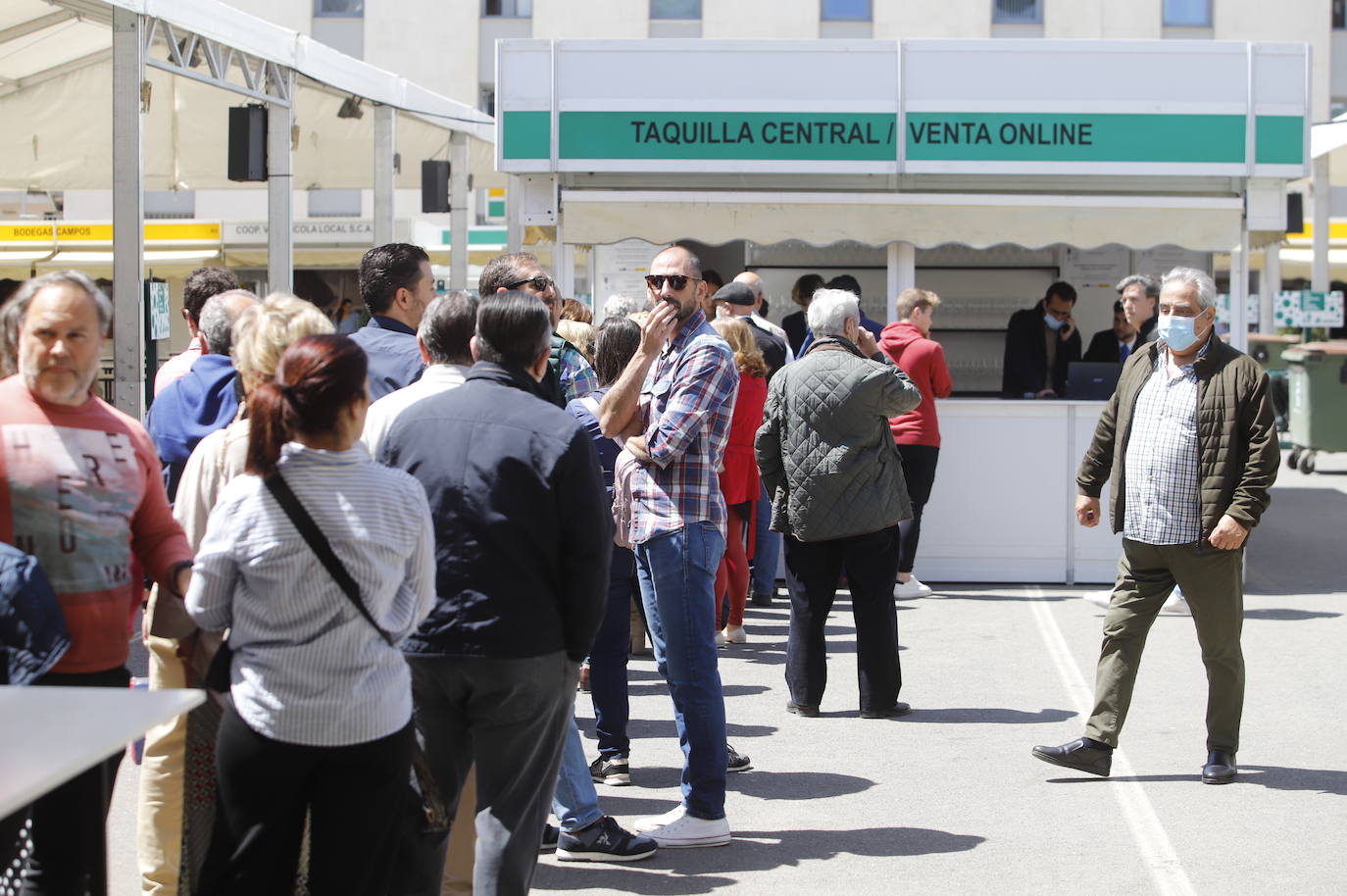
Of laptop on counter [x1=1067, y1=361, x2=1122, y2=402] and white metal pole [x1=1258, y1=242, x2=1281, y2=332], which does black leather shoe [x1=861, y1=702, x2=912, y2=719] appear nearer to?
laptop on counter [x1=1067, y1=361, x2=1122, y2=402]

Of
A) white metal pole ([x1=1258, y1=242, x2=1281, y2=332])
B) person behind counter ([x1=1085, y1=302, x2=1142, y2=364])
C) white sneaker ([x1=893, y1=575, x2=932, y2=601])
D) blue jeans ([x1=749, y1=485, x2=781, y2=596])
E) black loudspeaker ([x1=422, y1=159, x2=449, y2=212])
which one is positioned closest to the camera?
blue jeans ([x1=749, y1=485, x2=781, y2=596])

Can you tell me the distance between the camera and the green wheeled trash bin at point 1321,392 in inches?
709

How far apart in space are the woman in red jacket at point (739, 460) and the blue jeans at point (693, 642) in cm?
329

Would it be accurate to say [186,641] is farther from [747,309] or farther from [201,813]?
[747,309]

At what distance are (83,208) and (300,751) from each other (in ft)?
96.3

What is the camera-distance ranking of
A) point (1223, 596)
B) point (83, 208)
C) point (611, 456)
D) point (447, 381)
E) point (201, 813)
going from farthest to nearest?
point (83, 208)
point (611, 456)
point (1223, 596)
point (447, 381)
point (201, 813)

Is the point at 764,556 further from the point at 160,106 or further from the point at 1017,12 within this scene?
the point at 1017,12

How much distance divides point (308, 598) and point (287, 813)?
45 centimetres

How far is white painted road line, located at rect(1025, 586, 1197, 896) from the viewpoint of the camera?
4992 millimetres

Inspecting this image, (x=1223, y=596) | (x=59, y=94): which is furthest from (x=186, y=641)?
(x=59, y=94)

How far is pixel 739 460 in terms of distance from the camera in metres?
8.79

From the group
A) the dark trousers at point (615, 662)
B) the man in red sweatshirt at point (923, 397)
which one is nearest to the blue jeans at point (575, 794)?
the dark trousers at point (615, 662)

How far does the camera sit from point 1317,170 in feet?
54.3

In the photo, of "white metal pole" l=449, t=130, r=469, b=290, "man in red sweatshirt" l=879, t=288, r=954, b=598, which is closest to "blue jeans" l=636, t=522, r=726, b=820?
"man in red sweatshirt" l=879, t=288, r=954, b=598
